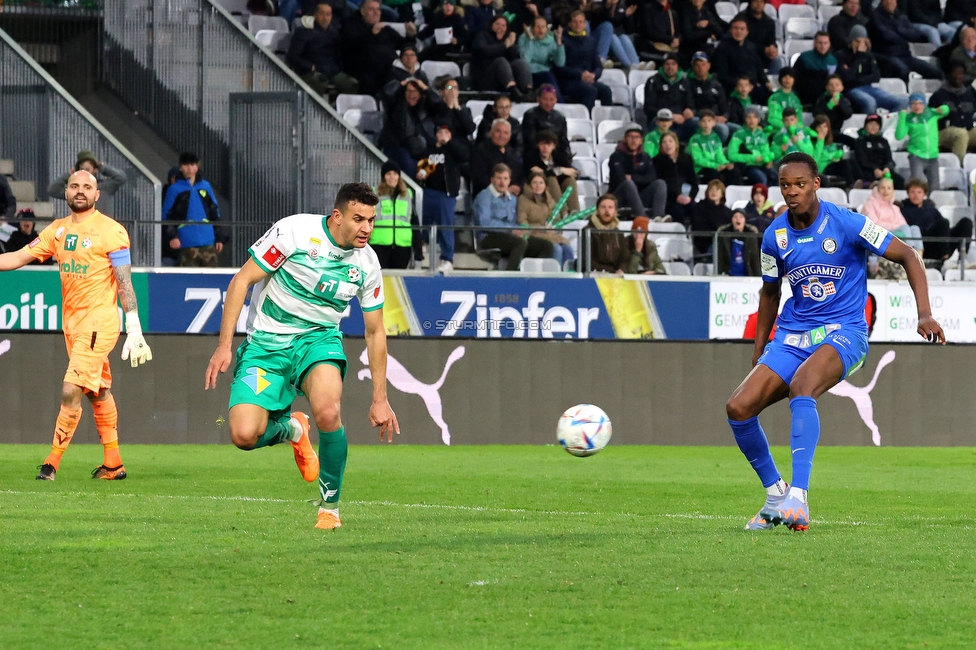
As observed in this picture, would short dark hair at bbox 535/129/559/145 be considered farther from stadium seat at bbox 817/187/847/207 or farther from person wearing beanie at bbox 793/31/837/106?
person wearing beanie at bbox 793/31/837/106

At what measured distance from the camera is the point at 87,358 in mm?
11891

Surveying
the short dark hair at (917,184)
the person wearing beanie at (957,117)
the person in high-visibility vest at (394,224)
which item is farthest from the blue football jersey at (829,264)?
the person wearing beanie at (957,117)

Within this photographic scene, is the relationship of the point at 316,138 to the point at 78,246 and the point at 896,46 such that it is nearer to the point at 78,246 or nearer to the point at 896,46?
the point at 78,246

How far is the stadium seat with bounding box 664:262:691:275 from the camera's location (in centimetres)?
1855

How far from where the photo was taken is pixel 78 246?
39.2 feet

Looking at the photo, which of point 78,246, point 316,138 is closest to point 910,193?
point 316,138

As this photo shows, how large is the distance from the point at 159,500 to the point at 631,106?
48.0ft

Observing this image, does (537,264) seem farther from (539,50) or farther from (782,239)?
(782,239)

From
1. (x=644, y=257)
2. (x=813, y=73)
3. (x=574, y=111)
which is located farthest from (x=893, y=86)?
(x=644, y=257)

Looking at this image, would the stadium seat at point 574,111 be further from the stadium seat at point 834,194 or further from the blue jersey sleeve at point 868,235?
the blue jersey sleeve at point 868,235

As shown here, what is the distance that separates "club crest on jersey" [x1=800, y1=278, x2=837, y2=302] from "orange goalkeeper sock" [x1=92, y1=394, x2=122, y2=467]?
5.75 m

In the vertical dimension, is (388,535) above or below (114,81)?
below

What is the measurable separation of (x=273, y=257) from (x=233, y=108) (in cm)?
1097

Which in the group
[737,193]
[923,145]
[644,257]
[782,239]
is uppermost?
[923,145]
